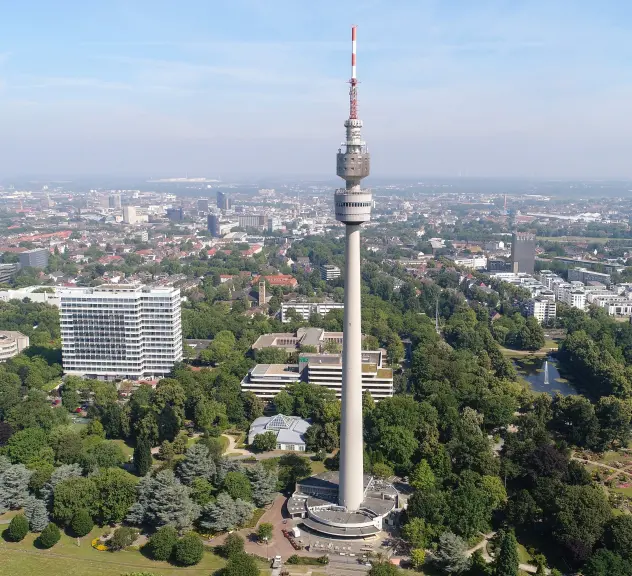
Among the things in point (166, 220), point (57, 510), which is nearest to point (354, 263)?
point (57, 510)

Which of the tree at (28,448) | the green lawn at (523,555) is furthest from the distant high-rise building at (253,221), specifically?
the green lawn at (523,555)

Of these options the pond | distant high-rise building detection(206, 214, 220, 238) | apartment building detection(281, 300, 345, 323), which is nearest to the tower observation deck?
the pond

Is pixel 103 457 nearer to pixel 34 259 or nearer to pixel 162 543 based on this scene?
pixel 162 543

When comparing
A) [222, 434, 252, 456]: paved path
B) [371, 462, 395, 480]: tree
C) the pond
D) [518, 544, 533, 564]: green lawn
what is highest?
[371, 462, 395, 480]: tree

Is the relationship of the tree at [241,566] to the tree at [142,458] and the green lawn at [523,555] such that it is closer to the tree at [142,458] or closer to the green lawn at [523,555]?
the tree at [142,458]

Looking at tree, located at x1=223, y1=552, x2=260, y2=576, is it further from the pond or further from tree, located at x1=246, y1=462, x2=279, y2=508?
the pond

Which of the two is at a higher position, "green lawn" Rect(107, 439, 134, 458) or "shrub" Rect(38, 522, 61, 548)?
"shrub" Rect(38, 522, 61, 548)

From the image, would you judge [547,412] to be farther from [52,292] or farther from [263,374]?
[52,292]
